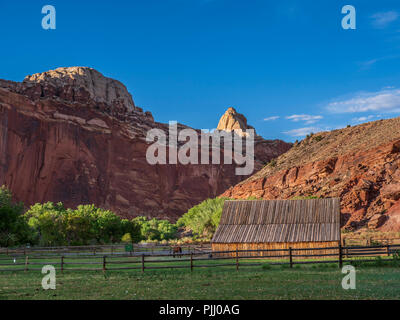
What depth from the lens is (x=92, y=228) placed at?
52.2 metres

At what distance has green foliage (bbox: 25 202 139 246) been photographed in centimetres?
4800

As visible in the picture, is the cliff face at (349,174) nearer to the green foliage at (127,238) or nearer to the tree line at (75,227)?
the tree line at (75,227)

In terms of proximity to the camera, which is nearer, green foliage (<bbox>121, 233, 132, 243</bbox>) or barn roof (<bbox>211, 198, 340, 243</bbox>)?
barn roof (<bbox>211, 198, 340, 243</bbox>)

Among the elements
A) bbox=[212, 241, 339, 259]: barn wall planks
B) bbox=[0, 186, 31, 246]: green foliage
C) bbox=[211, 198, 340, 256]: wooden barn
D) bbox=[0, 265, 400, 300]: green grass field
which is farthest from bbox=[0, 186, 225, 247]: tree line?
bbox=[0, 265, 400, 300]: green grass field

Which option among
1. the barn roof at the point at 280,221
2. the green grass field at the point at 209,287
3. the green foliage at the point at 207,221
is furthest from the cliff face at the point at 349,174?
the green grass field at the point at 209,287

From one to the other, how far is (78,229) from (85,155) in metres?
44.3

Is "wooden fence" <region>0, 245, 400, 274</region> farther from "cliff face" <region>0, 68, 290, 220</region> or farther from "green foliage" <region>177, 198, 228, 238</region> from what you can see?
"cliff face" <region>0, 68, 290, 220</region>

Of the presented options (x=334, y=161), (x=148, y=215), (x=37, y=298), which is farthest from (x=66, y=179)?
(x=37, y=298)

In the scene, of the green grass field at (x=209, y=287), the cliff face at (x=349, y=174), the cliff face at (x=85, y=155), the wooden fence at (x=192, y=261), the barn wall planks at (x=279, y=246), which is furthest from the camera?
the cliff face at (x=85, y=155)

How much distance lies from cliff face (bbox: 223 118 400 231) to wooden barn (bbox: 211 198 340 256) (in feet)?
71.9

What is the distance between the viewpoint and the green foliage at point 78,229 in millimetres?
48000

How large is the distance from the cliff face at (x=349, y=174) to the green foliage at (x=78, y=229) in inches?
1031

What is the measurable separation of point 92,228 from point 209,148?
60350 mm
